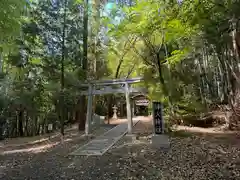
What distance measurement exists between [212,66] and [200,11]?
8215 millimetres

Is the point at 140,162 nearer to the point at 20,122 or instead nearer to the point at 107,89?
the point at 107,89

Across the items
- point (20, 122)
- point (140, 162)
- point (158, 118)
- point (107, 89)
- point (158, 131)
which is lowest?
point (140, 162)

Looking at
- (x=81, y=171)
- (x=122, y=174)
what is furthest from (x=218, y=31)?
(x=81, y=171)

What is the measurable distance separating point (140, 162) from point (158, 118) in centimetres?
177

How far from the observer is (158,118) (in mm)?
6336

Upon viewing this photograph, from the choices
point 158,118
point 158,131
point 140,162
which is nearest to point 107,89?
point 158,118

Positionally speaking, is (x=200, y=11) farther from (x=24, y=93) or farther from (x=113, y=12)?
(x=24, y=93)

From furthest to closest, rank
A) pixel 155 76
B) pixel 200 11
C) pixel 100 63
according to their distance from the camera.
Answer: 1. pixel 100 63
2. pixel 155 76
3. pixel 200 11

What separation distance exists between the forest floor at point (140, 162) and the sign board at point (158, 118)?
52cm

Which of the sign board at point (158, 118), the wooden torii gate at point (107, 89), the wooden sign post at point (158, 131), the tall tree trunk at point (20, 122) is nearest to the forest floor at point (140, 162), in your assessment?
the wooden sign post at point (158, 131)

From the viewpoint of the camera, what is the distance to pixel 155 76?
895 centimetres

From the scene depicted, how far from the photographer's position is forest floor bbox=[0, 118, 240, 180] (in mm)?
4195

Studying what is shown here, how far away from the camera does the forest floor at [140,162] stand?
4.20 meters

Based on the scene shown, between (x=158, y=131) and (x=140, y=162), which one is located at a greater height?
(x=158, y=131)
